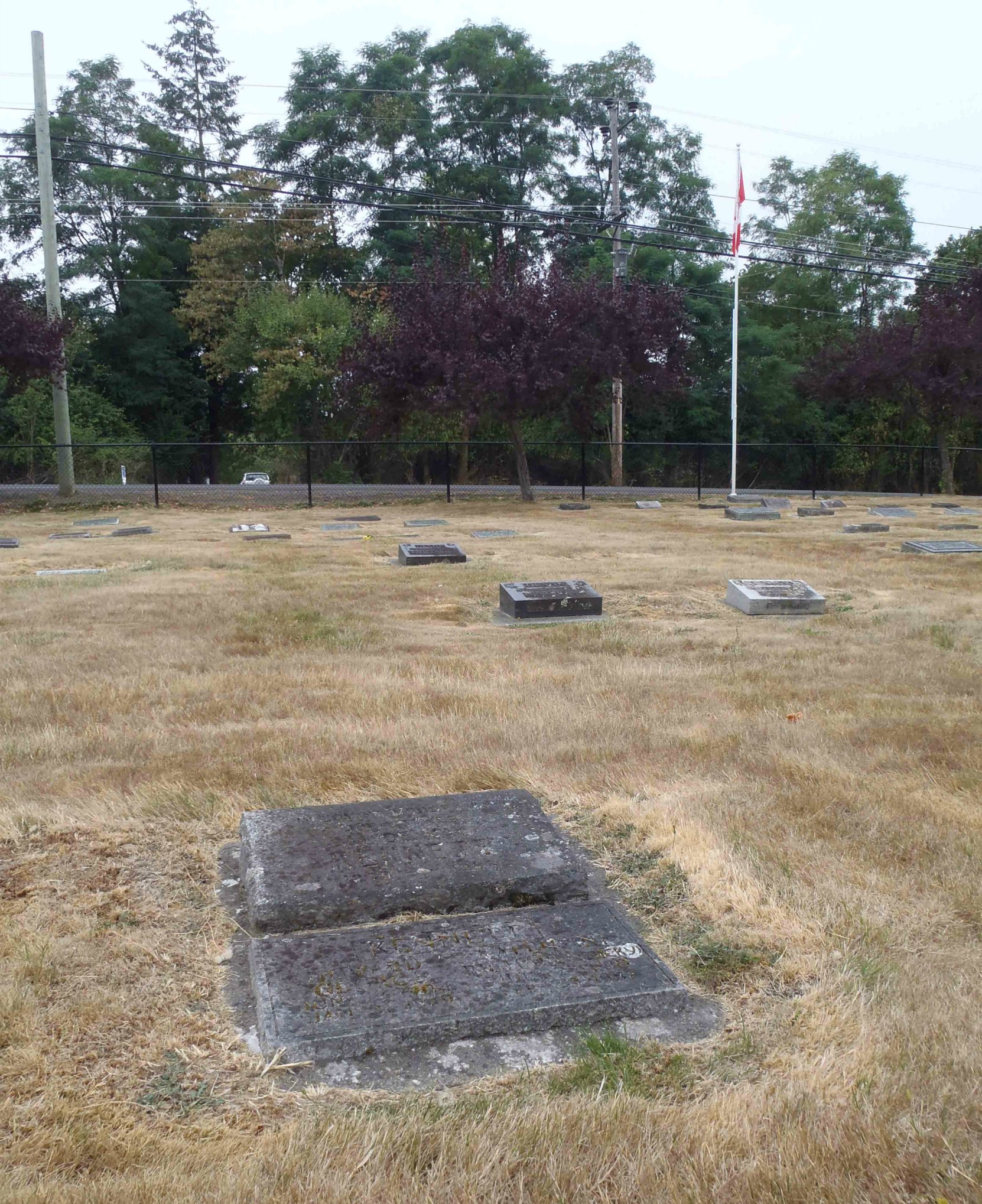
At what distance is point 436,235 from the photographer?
37.7m

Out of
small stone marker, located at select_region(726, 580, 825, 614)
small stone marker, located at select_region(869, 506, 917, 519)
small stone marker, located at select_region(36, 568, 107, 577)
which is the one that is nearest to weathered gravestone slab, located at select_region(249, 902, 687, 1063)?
small stone marker, located at select_region(726, 580, 825, 614)

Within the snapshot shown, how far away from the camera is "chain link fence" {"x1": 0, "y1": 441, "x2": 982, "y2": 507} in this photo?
1090 inches

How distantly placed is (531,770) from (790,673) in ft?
9.00

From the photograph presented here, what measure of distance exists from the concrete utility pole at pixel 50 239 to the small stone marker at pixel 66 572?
11.5m

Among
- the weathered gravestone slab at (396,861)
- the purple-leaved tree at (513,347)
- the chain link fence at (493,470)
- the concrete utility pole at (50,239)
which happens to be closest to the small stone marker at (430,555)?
the weathered gravestone slab at (396,861)

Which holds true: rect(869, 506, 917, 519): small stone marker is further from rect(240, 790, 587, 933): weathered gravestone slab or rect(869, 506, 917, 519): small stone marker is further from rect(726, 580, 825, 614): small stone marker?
rect(240, 790, 587, 933): weathered gravestone slab

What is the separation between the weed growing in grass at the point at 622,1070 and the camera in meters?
2.58

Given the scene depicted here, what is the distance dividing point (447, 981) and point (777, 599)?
23.7 ft

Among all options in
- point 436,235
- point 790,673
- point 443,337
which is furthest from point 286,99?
point 790,673

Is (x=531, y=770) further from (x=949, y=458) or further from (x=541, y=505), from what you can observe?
(x=949, y=458)

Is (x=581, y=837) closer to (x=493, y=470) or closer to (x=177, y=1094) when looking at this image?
(x=177, y=1094)

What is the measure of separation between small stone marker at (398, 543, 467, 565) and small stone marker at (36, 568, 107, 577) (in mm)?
3621

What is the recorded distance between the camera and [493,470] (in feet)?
108

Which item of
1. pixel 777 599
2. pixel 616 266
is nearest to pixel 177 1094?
pixel 777 599
